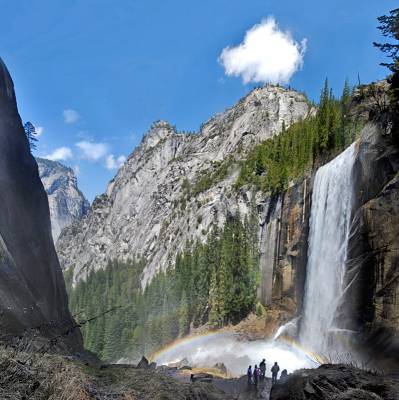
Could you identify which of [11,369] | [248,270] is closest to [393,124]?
[11,369]

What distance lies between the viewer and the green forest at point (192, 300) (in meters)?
65.0

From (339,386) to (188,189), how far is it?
398 feet

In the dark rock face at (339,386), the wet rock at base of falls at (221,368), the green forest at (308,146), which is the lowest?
the wet rock at base of falls at (221,368)

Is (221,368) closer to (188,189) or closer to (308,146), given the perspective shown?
(308,146)

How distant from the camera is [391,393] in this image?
33.9 ft

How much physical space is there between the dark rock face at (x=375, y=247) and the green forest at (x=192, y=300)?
109 feet

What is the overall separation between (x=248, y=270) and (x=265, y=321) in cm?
1150

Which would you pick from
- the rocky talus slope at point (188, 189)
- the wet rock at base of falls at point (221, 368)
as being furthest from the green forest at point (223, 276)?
the wet rock at base of falls at point (221, 368)

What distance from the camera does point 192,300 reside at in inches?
2852

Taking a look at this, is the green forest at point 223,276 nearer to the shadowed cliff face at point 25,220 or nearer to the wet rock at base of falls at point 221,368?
the wet rock at base of falls at point 221,368

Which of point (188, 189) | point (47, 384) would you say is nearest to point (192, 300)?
point (188, 189)

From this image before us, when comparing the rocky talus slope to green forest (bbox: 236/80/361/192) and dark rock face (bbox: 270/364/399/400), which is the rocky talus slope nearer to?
green forest (bbox: 236/80/361/192)

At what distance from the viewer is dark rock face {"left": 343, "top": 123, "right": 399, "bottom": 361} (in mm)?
25922

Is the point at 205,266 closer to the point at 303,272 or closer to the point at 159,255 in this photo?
the point at 303,272
